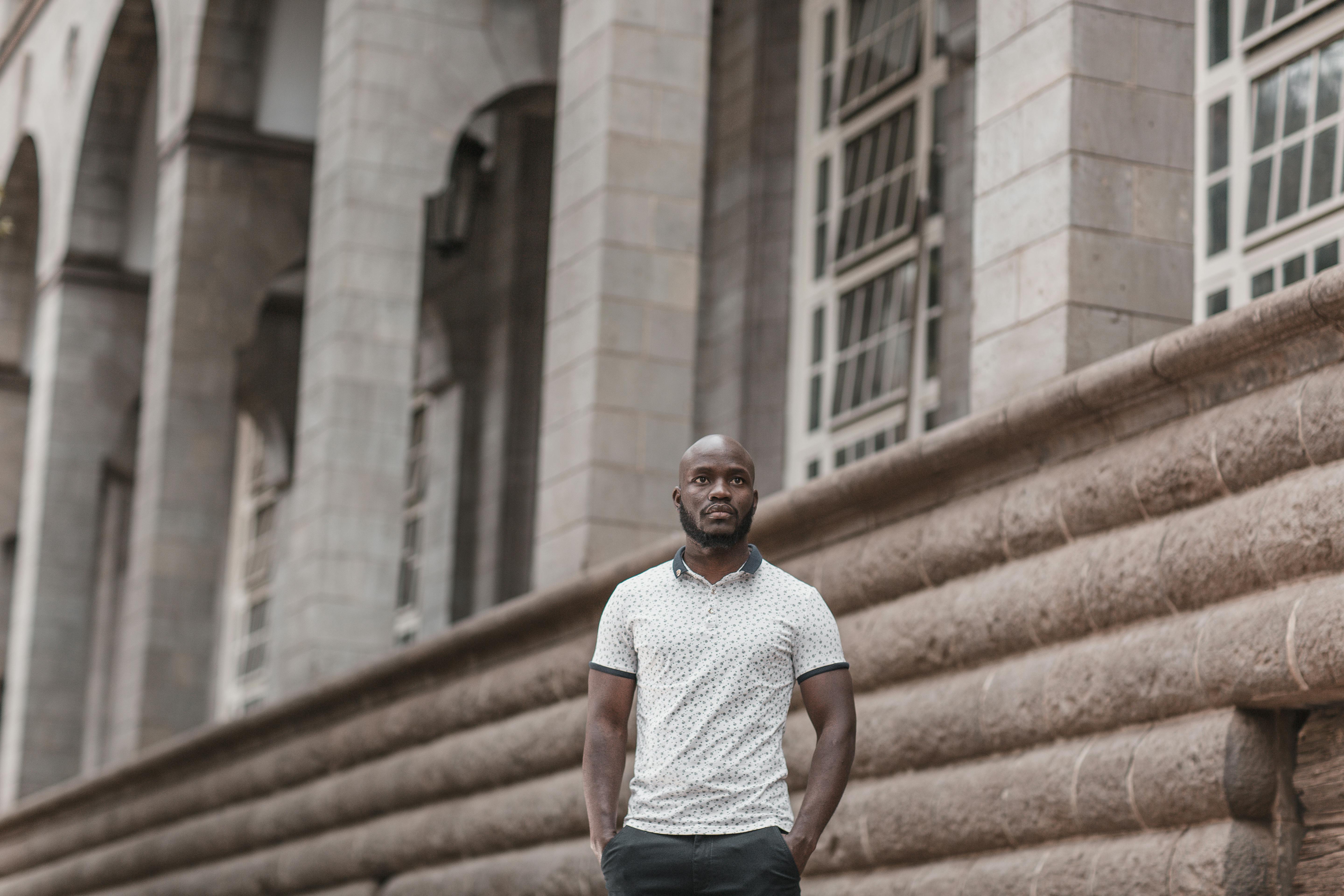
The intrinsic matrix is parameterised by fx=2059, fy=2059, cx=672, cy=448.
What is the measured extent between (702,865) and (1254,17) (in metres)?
8.48

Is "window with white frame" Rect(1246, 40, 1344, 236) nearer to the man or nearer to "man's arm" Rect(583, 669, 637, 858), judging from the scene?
the man

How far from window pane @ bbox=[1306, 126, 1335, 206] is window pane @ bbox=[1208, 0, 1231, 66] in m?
1.18

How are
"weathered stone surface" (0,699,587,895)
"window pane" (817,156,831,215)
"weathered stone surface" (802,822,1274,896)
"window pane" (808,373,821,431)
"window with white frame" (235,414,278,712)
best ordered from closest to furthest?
"weathered stone surface" (802,822,1274,896) → "weathered stone surface" (0,699,587,895) → "window pane" (808,373,821,431) → "window pane" (817,156,831,215) → "window with white frame" (235,414,278,712)

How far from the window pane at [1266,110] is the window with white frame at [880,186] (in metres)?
4.06

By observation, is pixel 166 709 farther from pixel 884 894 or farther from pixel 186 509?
pixel 884 894

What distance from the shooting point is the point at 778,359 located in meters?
17.1

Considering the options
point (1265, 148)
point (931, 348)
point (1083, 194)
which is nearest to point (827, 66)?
point (931, 348)

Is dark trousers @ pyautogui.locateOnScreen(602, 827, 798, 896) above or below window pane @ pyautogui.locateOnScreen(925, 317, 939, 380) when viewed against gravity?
below

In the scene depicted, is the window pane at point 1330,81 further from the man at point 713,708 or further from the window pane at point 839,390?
the man at point 713,708

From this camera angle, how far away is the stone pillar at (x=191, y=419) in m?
20.0

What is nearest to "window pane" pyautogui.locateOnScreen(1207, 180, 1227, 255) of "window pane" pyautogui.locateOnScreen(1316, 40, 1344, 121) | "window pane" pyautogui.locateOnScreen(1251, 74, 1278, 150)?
"window pane" pyautogui.locateOnScreen(1251, 74, 1278, 150)

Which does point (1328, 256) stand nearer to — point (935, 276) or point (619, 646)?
point (935, 276)

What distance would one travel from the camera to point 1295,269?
11117mm

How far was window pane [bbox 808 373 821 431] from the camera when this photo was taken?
1666cm
